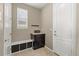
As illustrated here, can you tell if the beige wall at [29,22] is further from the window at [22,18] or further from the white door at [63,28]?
the white door at [63,28]

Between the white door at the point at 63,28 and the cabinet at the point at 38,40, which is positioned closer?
the white door at the point at 63,28

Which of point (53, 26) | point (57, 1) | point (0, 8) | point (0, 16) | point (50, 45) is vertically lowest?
point (50, 45)

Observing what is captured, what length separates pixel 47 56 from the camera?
1.39m

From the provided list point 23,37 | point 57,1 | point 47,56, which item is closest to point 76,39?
point 47,56

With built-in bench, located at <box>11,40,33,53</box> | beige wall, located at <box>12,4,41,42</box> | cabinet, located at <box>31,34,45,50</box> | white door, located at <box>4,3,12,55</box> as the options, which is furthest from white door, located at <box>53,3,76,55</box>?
white door, located at <box>4,3,12,55</box>

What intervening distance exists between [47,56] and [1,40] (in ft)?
2.58

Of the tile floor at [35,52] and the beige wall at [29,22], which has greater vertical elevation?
the beige wall at [29,22]

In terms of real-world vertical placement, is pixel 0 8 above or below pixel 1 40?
above

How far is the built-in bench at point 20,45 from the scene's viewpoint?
1.38 meters

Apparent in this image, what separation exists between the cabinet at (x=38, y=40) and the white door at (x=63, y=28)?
0.68 ft

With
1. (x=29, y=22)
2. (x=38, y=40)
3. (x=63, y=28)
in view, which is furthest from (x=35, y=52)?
(x=63, y=28)

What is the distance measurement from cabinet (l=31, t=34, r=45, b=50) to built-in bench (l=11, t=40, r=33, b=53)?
2.9 inches

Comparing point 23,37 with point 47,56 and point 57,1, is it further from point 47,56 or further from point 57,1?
point 57,1

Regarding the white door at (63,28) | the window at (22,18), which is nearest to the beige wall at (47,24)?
the white door at (63,28)
